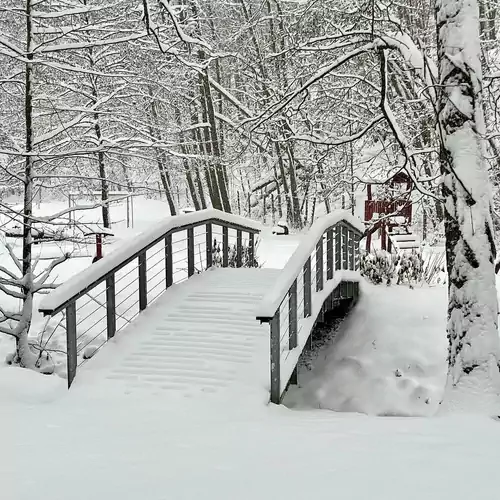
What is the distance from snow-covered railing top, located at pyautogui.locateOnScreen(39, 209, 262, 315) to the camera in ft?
16.7

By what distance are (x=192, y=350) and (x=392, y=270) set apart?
207 inches

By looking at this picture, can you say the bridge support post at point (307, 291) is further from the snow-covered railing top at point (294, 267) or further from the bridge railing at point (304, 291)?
the snow-covered railing top at point (294, 267)

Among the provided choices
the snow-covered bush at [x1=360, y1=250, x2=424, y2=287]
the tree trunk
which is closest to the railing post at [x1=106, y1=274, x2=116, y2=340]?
the tree trunk

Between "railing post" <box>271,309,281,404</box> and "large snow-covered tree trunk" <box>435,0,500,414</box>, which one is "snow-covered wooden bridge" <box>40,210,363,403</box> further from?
"large snow-covered tree trunk" <box>435,0,500,414</box>

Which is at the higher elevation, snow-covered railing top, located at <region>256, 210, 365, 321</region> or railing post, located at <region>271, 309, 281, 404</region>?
snow-covered railing top, located at <region>256, 210, 365, 321</region>

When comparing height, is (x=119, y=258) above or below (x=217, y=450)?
above

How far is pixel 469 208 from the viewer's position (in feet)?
17.1

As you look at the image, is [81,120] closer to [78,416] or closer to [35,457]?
[78,416]

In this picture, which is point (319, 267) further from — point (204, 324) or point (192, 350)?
point (192, 350)

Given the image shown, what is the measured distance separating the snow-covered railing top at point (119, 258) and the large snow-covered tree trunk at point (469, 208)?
3.14 meters

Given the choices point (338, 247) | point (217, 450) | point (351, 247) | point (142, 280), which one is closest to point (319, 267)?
point (338, 247)

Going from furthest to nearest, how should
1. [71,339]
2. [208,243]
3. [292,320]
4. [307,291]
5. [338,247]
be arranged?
[338,247] → [208,243] → [307,291] → [292,320] → [71,339]

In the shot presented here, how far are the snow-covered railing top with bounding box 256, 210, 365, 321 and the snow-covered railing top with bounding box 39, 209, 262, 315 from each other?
1.57 m

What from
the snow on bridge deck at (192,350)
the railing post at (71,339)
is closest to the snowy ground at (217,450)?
the railing post at (71,339)
